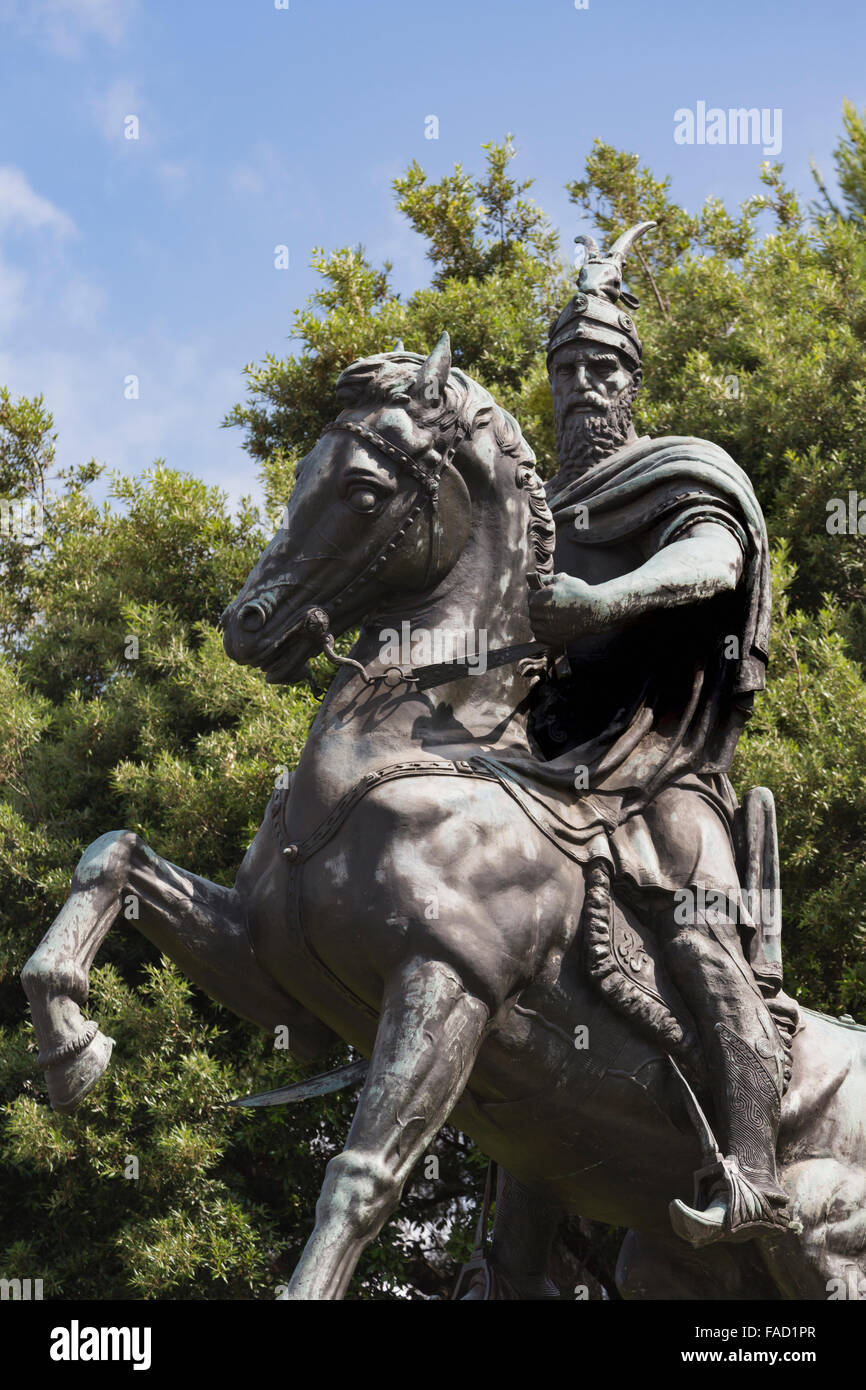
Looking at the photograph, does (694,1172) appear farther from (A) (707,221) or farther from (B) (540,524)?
(A) (707,221)

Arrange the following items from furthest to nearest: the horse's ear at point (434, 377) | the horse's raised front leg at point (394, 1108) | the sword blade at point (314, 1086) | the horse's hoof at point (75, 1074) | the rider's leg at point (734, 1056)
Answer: the sword blade at point (314, 1086)
the horse's ear at point (434, 377)
the rider's leg at point (734, 1056)
the horse's hoof at point (75, 1074)
the horse's raised front leg at point (394, 1108)

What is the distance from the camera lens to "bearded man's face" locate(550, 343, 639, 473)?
5297 millimetres

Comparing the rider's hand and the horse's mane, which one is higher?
the horse's mane

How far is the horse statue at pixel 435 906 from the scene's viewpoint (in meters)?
4.04

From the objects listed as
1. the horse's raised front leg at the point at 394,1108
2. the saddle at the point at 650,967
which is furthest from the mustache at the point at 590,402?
the horse's raised front leg at the point at 394,1108

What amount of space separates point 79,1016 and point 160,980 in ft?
20.7

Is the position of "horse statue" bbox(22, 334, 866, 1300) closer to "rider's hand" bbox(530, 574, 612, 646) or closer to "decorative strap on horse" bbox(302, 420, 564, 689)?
"decorative strap on horse" bbox(302, 420, 564, 689)

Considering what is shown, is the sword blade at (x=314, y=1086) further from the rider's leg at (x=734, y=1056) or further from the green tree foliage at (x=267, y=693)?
the green tree foliage at (x=267, y=693)

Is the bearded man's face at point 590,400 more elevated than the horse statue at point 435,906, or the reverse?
the bearded man's face at point 590,400

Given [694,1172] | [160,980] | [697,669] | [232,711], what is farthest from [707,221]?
[694,1172]

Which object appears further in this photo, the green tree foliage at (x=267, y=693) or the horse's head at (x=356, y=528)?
the green tree foliage at (x=267, y=693)

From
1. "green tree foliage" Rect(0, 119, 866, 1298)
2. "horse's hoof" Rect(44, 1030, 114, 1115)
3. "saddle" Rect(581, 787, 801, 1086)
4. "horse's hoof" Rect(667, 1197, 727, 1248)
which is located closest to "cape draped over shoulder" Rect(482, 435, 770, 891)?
"saddle" Rect(581, 787, 801, 1086)

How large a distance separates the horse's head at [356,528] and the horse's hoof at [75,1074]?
1.11 metres

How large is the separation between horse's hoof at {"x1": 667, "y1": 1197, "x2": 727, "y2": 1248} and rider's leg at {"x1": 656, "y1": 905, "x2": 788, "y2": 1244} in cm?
2
